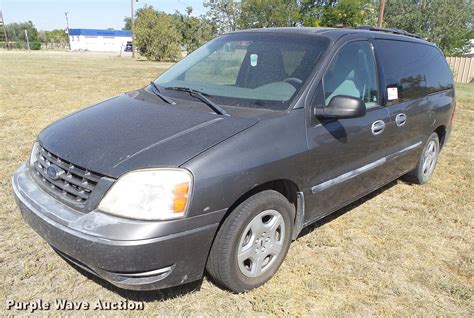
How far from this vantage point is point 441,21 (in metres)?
36.2

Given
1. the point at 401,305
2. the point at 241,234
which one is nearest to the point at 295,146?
the point at 241,234

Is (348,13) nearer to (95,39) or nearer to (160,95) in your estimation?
(160,95)

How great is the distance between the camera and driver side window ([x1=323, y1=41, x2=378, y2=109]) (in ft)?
10.3

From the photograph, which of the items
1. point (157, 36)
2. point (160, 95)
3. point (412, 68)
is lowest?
point (157, 36)

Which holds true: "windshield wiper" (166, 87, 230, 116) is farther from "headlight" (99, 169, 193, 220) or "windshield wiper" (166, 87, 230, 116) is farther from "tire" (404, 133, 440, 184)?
"tire" (404, 133, 440, 184)

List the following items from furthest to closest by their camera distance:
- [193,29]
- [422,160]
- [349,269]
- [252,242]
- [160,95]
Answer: [193,29] < [422,160] < [160,95] < [349,269] < [252,242]

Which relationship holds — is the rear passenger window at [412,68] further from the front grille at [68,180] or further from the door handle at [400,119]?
the front grille at [68,180]

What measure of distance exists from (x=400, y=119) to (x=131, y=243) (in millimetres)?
2849

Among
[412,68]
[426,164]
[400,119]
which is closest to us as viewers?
[400,119]

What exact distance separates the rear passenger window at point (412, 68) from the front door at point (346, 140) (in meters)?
0.26

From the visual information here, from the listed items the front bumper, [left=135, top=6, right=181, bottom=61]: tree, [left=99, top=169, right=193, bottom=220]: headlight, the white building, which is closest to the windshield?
[left=99, top=169, right=193, bottom=220]: headlight

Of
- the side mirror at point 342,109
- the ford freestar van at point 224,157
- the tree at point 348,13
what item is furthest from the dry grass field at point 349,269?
the tree at point 348,13

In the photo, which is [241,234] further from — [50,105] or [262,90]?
[50,105]

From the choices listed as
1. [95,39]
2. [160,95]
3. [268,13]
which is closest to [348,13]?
[268,13]
